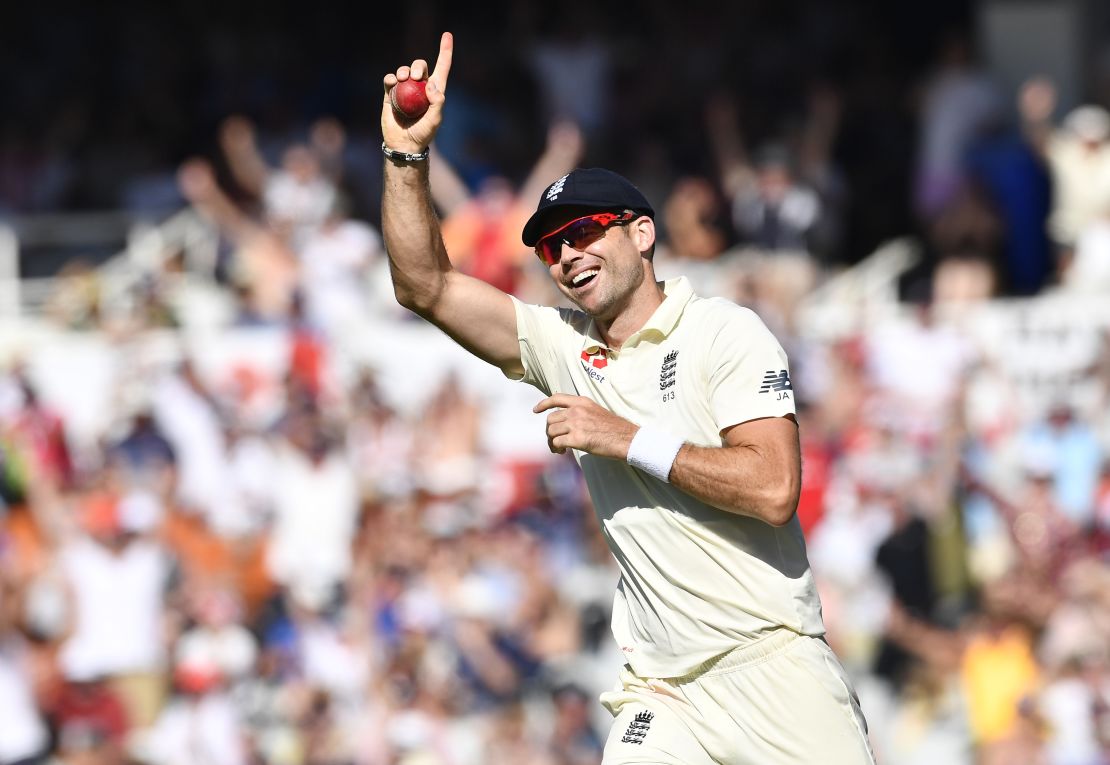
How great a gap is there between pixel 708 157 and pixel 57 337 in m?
5.83

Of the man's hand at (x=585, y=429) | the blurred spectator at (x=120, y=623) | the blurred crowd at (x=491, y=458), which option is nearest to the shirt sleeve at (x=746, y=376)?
the man's hand at (x=585, y=429)

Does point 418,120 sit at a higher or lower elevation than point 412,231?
higher

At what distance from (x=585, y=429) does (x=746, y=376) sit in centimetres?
50

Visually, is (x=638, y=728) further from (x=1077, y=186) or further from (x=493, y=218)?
(x=1077, y=186)

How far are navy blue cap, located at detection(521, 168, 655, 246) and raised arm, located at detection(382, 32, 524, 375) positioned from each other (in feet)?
0.96

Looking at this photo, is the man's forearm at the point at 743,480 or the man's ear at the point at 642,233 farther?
the man's ear at the point at 642,233

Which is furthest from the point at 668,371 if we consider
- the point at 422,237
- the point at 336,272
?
the point at 336,272

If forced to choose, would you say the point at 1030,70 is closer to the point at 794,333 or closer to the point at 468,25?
the point at 794,333

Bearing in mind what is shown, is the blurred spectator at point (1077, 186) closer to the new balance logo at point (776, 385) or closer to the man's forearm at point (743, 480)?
the new balance logo at point (776, 385)

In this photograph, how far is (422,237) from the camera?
5535 millimetres

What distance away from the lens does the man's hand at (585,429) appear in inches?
197

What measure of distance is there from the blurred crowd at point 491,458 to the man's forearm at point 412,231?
17.7 feet

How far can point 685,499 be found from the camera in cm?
528

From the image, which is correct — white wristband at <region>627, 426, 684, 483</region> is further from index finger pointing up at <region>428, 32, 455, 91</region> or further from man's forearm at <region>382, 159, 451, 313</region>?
index finger pointing up at <region>428, 32, 455, 91</region>
